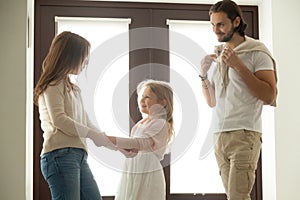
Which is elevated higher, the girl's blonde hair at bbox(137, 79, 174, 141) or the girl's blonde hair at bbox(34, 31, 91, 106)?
the girl's blonde hair at bbox(34, 31, 91, 106)

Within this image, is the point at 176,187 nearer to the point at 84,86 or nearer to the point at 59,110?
the point at 84,86

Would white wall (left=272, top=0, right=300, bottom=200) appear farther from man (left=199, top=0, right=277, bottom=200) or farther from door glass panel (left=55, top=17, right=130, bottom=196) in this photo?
man (left=199, top=0, right=277, bottom=200)

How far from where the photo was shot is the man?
217 centimetres

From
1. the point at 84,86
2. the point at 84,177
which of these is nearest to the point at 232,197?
the point at 84,177

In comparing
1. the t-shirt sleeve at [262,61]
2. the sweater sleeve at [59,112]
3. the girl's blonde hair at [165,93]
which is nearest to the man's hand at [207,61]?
the t-shirt sleeve at [262,61]

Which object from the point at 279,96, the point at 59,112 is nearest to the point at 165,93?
the point at 59,112

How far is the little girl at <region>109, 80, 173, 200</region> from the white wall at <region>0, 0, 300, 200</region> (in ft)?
2.52

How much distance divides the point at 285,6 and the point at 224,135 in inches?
59.6

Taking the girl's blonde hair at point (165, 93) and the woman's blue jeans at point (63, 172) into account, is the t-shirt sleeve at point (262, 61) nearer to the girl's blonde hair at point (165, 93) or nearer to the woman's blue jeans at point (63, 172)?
the girl's blonde hair at point (165, 93)

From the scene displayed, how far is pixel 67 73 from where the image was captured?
2332 millimetres

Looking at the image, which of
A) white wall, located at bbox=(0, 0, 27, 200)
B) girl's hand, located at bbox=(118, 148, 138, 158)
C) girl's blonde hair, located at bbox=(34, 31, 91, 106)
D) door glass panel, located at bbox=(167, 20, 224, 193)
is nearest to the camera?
girl's blonde hair, located at bbox=(34, 31, 91, 106)

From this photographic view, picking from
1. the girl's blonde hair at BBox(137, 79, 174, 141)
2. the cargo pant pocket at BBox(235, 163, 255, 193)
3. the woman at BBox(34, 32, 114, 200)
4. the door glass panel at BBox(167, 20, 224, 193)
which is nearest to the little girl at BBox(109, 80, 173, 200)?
the girl's blonde hair at BBox(137, 79, 174, 141)

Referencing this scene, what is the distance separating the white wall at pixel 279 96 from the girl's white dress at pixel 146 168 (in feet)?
2.56

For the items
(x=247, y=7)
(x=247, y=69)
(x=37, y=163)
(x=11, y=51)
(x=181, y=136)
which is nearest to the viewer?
(x=247, y=69)
